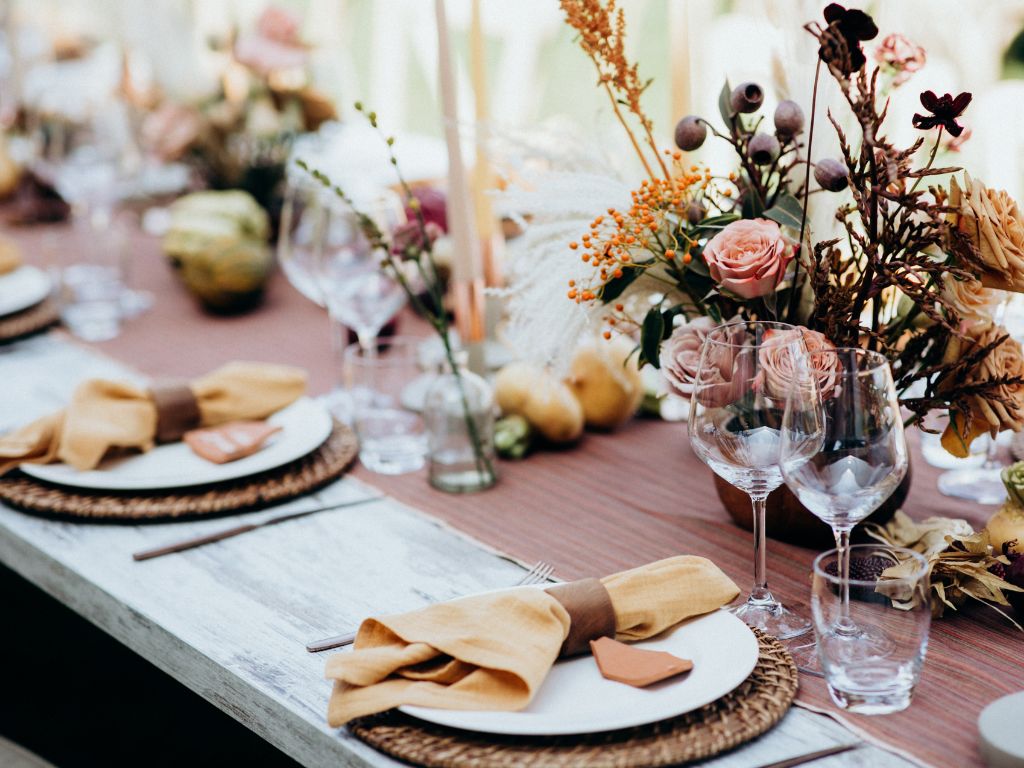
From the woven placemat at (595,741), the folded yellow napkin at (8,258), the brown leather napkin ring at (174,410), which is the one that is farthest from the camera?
the folded yellow napkin at (8,258)

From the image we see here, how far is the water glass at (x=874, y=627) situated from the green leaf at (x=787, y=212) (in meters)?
0.30

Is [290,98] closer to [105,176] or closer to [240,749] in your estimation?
[105,176]

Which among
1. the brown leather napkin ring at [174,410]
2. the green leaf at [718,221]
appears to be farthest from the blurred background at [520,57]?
the brown leather napkin ring at [174,410]

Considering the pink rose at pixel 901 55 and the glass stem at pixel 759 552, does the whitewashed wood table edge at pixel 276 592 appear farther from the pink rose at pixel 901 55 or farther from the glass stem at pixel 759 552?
the pink rose at pixel 901 55

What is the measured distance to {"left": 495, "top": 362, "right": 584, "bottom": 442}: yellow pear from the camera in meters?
1.38

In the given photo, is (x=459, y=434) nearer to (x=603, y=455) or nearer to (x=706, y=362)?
(x=603, y=455)

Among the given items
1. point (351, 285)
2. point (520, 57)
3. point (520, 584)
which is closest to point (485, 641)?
point (520, 584)

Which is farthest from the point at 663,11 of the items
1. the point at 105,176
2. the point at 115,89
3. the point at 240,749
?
the point at 240,749

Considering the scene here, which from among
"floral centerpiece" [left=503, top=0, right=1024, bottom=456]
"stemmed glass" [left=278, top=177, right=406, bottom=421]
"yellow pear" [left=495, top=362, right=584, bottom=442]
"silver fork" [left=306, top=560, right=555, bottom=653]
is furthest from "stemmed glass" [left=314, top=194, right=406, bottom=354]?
"silver fork" [left=306, top=560, right=555, bottom=653]

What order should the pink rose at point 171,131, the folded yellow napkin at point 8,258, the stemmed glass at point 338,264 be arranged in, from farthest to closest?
the pink rose at point 171,131 < the folded yellow napkin at point 8,258 < the stemmed glass at point 338,264

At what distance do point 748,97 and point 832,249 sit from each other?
144 millimetres

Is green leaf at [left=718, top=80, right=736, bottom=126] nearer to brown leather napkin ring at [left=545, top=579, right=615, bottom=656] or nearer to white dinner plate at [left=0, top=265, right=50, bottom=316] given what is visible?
brown leather napkin ring at [left=545, top=579, right=615, bottom=656]

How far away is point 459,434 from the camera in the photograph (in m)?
1.30

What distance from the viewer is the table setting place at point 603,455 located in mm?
833
